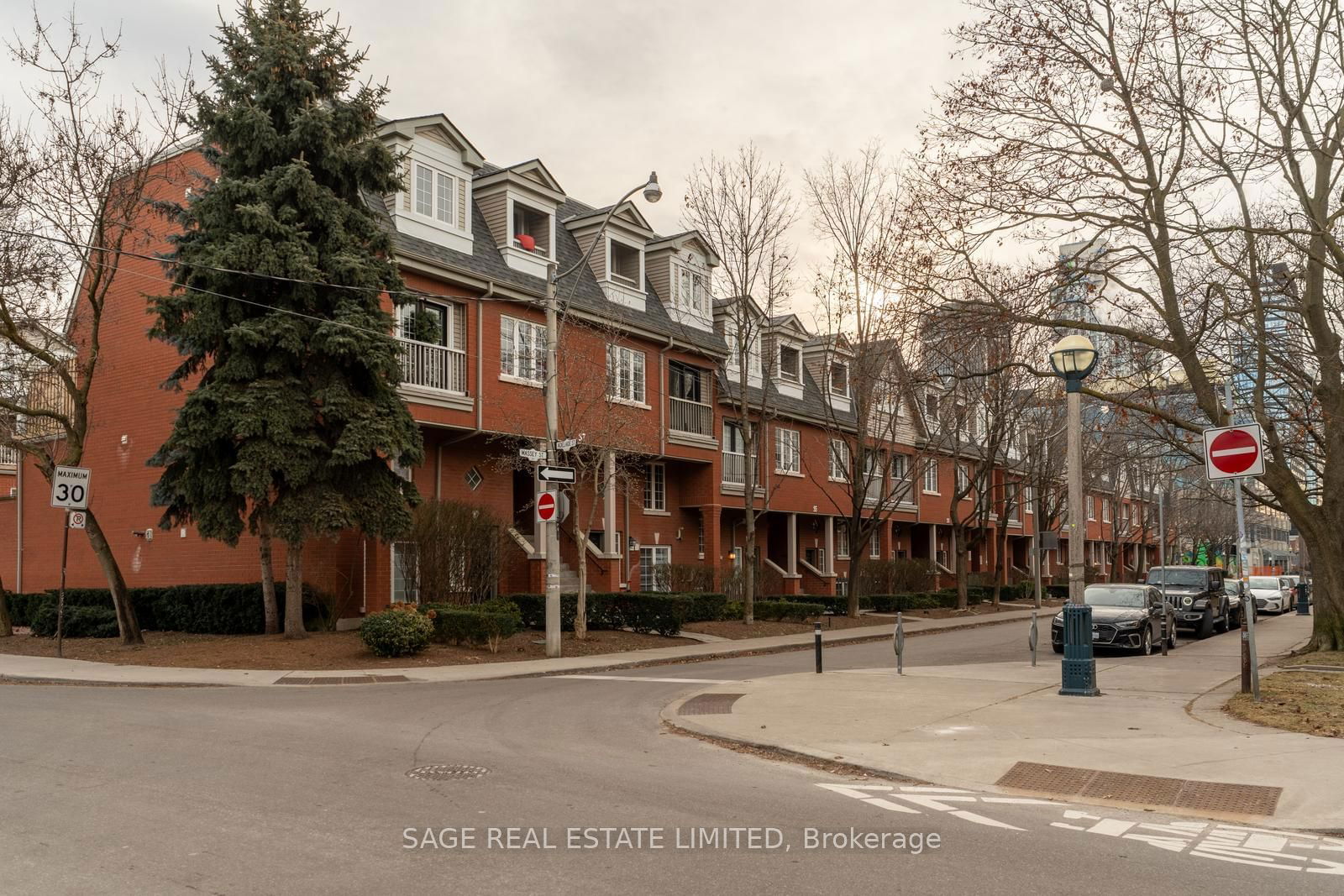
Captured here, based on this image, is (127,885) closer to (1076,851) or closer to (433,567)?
(1076,851)

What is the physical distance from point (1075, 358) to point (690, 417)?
18.5 m

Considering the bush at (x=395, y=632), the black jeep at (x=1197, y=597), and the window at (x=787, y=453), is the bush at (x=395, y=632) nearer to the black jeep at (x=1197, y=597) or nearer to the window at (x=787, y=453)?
the black jeep at (x=1197, y=597)

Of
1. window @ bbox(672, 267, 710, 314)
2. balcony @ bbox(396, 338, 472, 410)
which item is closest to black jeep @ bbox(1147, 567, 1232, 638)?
window @ bbox(672, 267, 710, 314)

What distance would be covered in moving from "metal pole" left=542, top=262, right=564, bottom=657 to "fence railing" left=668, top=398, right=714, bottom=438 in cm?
1077

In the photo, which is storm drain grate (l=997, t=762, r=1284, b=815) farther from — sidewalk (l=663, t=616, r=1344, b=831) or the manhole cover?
the manhole cover

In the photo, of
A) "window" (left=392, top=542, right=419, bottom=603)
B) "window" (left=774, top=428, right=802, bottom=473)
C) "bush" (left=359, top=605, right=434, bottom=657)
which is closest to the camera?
"bush" (left=359, top=605, right=434, bottom=657)

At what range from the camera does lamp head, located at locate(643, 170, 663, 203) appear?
58.5 ft

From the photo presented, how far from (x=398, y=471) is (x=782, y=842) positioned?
1734 centimetres

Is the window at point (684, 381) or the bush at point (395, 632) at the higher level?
the window at point (684, 381)

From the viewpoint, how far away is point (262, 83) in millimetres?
19688

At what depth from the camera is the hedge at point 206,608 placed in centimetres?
2083

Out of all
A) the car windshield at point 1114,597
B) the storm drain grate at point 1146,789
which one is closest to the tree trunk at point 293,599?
the storm drain grate at point 1146,789

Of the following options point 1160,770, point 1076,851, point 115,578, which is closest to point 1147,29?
point 1160,770

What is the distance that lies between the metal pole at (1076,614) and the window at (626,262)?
18361 mm
